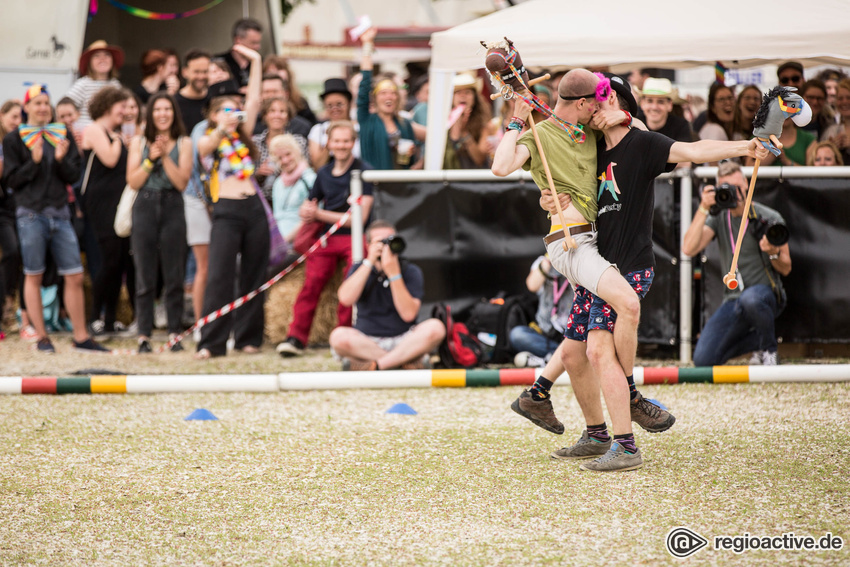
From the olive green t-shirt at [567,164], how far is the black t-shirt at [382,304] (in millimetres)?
2976

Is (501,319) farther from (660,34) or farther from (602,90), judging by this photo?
(602,90)

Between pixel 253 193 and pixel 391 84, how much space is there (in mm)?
1845

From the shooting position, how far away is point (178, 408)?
20.5ft

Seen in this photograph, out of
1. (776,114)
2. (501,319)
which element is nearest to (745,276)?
(501,319)

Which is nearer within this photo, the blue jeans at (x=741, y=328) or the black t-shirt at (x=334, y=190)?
the blue jeans at (x=741, y=328)

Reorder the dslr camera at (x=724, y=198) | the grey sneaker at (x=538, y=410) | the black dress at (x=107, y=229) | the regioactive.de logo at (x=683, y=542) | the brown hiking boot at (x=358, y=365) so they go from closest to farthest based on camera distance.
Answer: the regioactive.de logo at (x=683, y=542)
the grey sneaker at (x=538, y=410)
the dslr camera at (x=724, y=198)
the brown hiking boot at (x=358, y=365)
the black dress at (x=107, y=229)

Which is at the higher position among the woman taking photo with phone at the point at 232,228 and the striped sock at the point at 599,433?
the woman taking photo with phone at the point at 232,228

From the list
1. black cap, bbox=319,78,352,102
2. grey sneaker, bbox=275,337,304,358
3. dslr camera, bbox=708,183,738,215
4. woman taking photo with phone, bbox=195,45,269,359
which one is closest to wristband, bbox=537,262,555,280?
dslr camera, bbox=708,183,738,215

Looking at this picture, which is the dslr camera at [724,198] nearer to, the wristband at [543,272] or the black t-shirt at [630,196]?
the wristband at [543,272]

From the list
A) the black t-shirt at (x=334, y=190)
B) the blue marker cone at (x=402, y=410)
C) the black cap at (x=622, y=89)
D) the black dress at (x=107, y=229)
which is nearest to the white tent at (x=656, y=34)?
the black t-shirt at (x=334, y=190)

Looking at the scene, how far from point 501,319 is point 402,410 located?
1.95m

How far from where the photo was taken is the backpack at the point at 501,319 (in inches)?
303

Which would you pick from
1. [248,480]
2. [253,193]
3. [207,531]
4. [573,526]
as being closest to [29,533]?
[207,531]

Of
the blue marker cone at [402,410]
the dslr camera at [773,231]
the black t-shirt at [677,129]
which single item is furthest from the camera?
the black t-shirt at [677,129]
